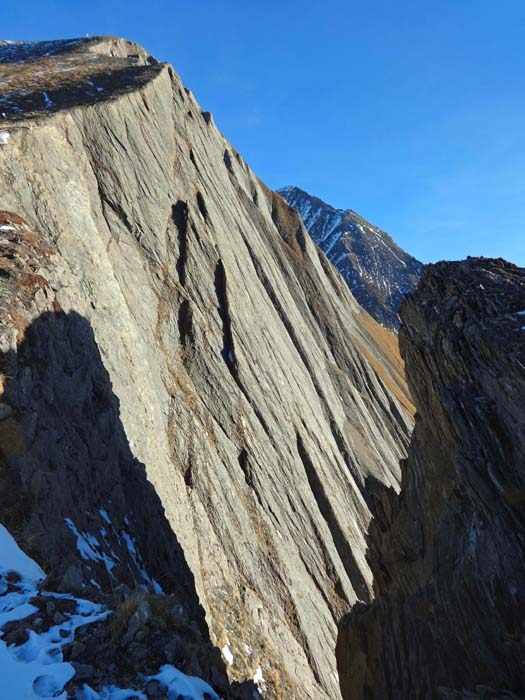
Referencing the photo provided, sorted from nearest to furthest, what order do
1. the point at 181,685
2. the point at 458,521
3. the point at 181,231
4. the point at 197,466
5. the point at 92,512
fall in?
the point at 181,685
the point at 458,521
the point at 92,512
the point at 197,466
the point at 181,231

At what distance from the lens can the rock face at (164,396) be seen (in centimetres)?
1380

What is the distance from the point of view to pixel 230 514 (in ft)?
77.0

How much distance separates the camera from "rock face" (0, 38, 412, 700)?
45.3ft

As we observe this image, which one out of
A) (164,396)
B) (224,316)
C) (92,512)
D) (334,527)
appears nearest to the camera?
(92,512)

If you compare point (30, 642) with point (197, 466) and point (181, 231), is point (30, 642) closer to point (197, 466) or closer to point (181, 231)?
point (197, 466)

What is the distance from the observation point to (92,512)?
13844 mm

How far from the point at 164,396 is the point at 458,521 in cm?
1529

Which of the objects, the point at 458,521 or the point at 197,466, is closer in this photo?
the point at 458,521

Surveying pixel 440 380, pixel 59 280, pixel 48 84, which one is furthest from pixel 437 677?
pixel 48 84

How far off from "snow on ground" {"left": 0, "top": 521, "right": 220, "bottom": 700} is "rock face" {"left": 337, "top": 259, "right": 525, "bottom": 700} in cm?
546

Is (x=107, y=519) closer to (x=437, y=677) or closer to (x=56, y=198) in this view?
(x=437, y=677)

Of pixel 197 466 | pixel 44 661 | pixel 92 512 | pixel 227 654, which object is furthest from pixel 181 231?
pixel 44 661

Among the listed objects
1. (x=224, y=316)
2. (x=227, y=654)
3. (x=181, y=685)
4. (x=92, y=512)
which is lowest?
(x=227, y=654)

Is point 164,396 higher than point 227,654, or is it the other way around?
point 164,396
